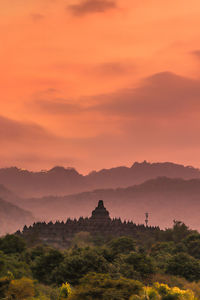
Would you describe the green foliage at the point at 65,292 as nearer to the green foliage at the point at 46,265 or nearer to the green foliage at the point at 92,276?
the green foliage at the point at 92,276

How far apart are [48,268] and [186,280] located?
22.5 meters

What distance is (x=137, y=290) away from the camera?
59688 mm

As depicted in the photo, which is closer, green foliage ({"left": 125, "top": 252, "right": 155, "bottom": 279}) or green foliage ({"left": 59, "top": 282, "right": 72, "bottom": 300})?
green foliage ({"left": 59, "top": 282, "right": 72, "bottom": 300})

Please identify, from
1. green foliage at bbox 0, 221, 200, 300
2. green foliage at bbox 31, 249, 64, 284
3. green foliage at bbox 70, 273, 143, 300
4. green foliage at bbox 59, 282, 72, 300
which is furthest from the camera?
green foliage at bbox 31, 249, 64, 284

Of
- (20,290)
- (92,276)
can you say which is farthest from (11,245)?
(92,276)

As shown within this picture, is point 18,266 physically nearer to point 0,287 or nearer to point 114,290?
point 0,287

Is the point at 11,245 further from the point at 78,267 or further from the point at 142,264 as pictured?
the point at 142,264

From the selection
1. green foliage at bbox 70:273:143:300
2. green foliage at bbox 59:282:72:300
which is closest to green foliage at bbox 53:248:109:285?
green foliage at bbox 70:273:143:300

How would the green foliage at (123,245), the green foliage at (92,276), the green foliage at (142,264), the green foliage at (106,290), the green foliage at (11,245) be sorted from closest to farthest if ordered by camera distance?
the green foliage at (106,290) → the green foliage at (92,276) → the green foliage at (142,264) → the green foliage at (11,245) → the green foliage at (123,245)

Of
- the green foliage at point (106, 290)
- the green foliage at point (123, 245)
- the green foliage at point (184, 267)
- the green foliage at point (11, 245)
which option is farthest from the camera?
the green foliage at point (123, 245)

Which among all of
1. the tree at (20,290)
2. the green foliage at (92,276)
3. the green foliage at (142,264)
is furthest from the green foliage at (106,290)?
the green foliage at (142,264)

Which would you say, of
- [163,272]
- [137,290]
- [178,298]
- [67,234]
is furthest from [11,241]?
[67,234]

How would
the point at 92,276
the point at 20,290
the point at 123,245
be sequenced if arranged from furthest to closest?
the point at 123,245, the point at 92,276, the point at 20,290

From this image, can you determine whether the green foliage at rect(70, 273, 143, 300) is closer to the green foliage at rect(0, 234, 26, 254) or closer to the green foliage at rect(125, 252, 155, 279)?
the green foliage at rect(125, 252, 155, 279)
